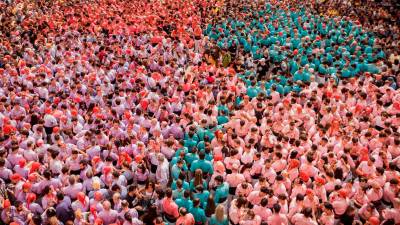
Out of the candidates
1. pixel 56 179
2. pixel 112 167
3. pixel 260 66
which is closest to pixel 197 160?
pixel 112 167

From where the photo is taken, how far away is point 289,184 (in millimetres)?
9094

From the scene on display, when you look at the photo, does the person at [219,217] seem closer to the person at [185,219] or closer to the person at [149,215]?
the person at [185,219]

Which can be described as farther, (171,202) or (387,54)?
(387,54)

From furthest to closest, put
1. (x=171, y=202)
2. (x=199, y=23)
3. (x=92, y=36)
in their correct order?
(x=199, y=23) → (x=92, y=36) → (x=171, y=202)

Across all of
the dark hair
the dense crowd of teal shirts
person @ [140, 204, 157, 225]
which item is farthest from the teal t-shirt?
the dense crowd of teal shirts

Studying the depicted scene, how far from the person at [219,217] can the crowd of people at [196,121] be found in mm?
22

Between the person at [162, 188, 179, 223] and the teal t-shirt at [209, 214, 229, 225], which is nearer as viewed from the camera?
the teal t-shirt at [209, 214, 229, 225]

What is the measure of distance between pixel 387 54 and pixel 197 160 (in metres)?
9.68

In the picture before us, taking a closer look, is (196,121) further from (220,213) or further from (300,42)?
(300,42)

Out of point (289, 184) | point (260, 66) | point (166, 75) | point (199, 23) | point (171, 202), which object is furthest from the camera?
point (199, 23)

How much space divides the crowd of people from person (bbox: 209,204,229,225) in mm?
22

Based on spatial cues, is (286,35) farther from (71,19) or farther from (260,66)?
(71,19)

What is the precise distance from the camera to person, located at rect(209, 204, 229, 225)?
8.24 meters

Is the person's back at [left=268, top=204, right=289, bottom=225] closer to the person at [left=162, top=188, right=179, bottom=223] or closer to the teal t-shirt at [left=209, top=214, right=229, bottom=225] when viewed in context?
the teal t-shirt at [left=209, top=214, right=229, bottom=225]
